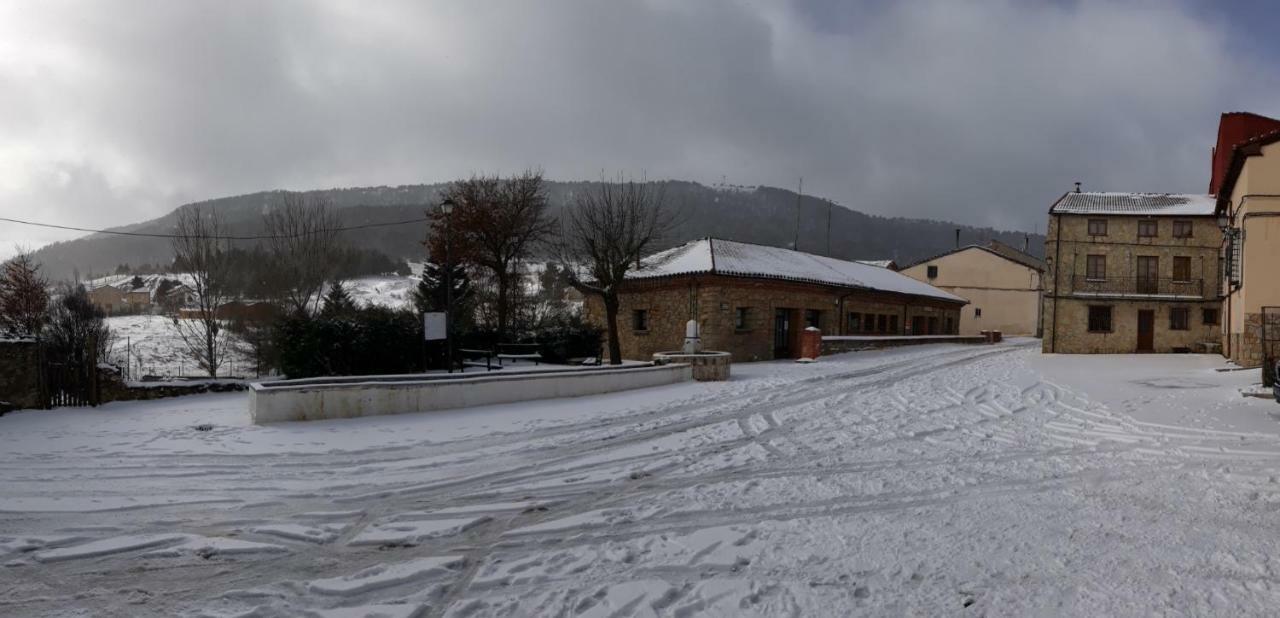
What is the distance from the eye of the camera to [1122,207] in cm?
2920

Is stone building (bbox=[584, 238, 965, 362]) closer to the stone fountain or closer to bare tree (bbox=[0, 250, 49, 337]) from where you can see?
the stone fountain

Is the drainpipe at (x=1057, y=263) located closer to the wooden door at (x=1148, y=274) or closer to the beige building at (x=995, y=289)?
the wooden door at (x=1148, y=274)

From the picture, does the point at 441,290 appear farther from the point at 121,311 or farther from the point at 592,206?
the point at 121,311

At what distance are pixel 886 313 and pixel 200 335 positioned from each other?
3120cm

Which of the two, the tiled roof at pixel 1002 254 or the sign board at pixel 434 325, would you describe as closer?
the sign board at pixel 434 325

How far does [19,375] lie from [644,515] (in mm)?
12582

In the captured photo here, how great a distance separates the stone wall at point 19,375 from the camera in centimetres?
1143

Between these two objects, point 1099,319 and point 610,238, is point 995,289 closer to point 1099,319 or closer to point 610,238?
point 1099,319

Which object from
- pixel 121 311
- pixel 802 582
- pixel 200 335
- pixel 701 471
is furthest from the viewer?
pixel 121 311

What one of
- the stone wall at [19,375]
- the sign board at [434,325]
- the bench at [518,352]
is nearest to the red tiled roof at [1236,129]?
the bench at [518,352]

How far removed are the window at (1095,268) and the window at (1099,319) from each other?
52.4 inches

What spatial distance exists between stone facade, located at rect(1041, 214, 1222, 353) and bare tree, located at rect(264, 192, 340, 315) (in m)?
32.3

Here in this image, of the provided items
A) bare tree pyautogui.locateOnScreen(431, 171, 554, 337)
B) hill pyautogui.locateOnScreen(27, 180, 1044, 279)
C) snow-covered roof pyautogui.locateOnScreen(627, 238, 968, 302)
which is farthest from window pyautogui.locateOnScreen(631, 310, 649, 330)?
hill pyautogui.locateOnScreen(27, 180, 1044, 279)

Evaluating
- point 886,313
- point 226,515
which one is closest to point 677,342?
point 886,313
